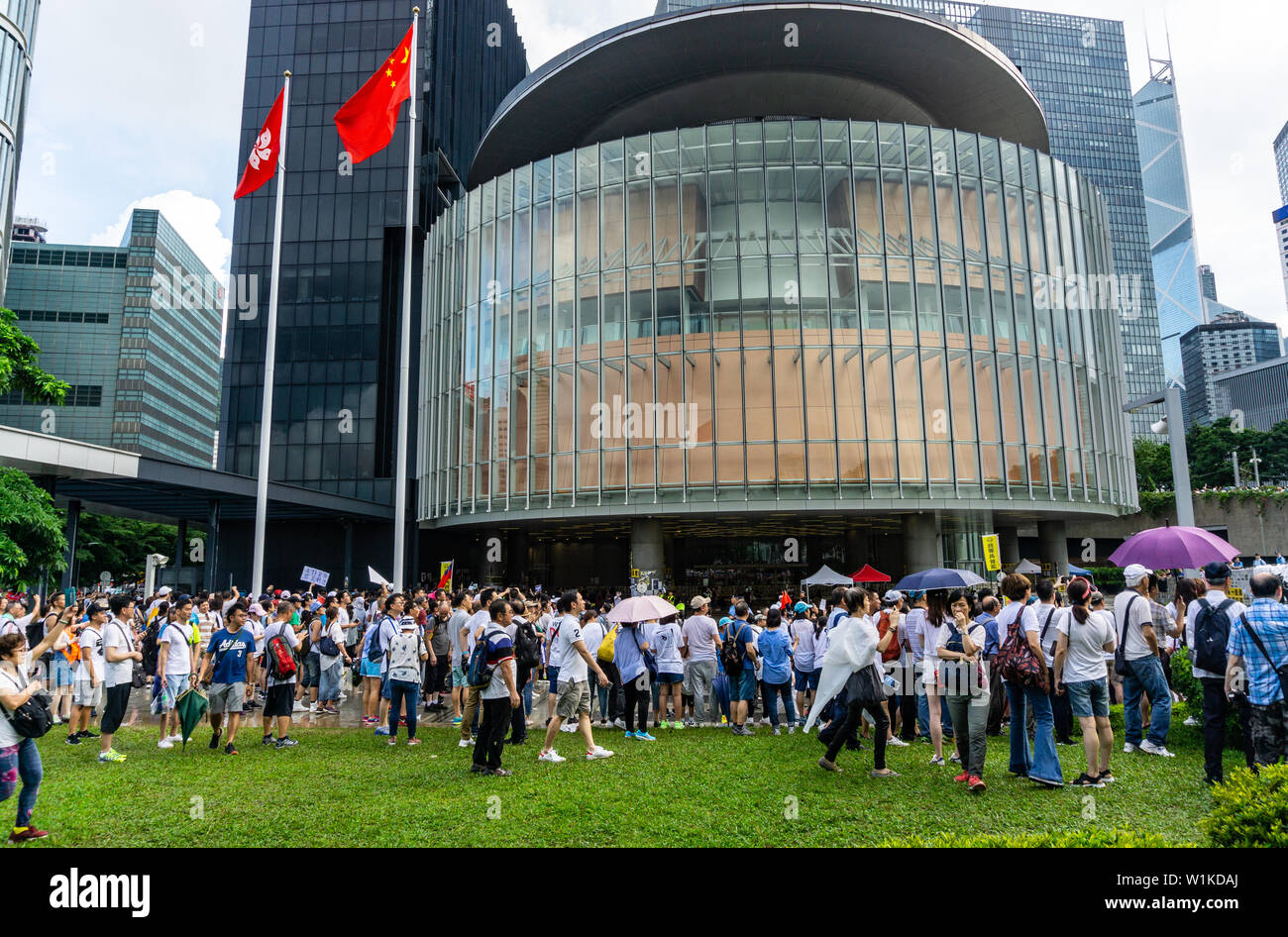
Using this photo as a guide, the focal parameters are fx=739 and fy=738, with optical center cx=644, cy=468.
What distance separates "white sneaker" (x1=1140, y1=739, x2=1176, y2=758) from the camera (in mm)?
9039

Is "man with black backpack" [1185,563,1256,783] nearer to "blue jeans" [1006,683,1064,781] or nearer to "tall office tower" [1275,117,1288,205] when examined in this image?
"blue jeans" [1006,683,1064,781]

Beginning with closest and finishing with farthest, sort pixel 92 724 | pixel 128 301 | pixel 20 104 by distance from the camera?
pixel 92 724, pixel 20 104, pixel 128 301

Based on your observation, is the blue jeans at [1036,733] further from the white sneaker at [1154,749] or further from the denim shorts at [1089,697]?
the white sneaker at [1154,749]

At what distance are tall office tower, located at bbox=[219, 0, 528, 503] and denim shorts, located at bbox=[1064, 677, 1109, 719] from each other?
145 ft

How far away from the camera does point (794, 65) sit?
3177 cm

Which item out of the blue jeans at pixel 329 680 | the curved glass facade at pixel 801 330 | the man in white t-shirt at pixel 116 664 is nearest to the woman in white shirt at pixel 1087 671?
the man in white t-shirt at pixel 116 664

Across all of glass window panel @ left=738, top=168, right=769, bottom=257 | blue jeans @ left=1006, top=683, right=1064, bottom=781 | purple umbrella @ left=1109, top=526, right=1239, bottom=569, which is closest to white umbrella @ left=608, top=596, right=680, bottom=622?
blue jeans @ left=1006, top=683, right=1064, bottom=781

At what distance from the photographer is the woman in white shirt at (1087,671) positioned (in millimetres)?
7715

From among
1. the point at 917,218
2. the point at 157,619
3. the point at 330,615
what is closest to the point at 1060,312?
the point at 917,218

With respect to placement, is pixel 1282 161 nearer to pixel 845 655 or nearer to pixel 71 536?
pixel 845 655

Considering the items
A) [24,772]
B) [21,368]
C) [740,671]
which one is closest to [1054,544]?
[740,671]

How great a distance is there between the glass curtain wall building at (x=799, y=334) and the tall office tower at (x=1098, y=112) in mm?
137510
